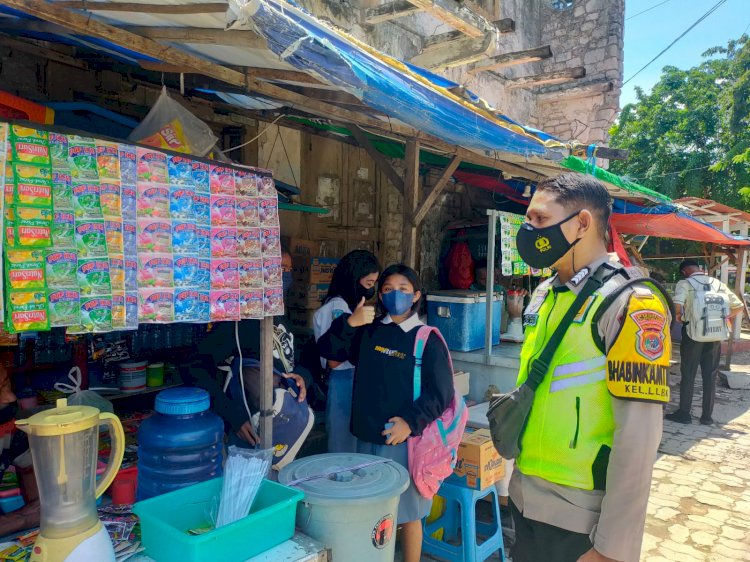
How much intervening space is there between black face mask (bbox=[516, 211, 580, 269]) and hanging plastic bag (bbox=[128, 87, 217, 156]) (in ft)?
5.60

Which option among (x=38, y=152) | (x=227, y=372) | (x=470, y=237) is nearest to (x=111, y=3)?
(x=38, y=152)

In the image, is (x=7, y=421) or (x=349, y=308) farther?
(x=349, y=308)

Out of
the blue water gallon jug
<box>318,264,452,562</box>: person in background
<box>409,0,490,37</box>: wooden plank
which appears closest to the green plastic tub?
the blue water gallon jug

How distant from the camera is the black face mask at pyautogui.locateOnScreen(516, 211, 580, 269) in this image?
1.93 m

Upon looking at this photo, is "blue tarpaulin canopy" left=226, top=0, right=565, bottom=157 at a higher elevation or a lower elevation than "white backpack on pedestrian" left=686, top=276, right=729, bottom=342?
higher

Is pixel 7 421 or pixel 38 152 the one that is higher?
pixel 38 152

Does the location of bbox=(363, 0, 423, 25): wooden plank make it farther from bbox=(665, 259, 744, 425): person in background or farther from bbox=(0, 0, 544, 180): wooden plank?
bbox=(665, 259, 744, 425): person in background

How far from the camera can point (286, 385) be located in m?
3.19

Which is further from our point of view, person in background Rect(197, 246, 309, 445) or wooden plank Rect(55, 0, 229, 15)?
person in background Rect(197, 246, 309, 445)

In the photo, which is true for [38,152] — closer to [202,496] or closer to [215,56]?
[215,56]

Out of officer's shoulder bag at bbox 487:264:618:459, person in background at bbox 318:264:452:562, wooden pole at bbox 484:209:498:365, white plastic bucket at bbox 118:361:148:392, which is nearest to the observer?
officer's shoulder bag at bbox 487:264:618:459

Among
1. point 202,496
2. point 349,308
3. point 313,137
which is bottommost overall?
point 202,496

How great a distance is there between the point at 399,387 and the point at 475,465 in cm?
100

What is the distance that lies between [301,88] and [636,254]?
7.95 m
